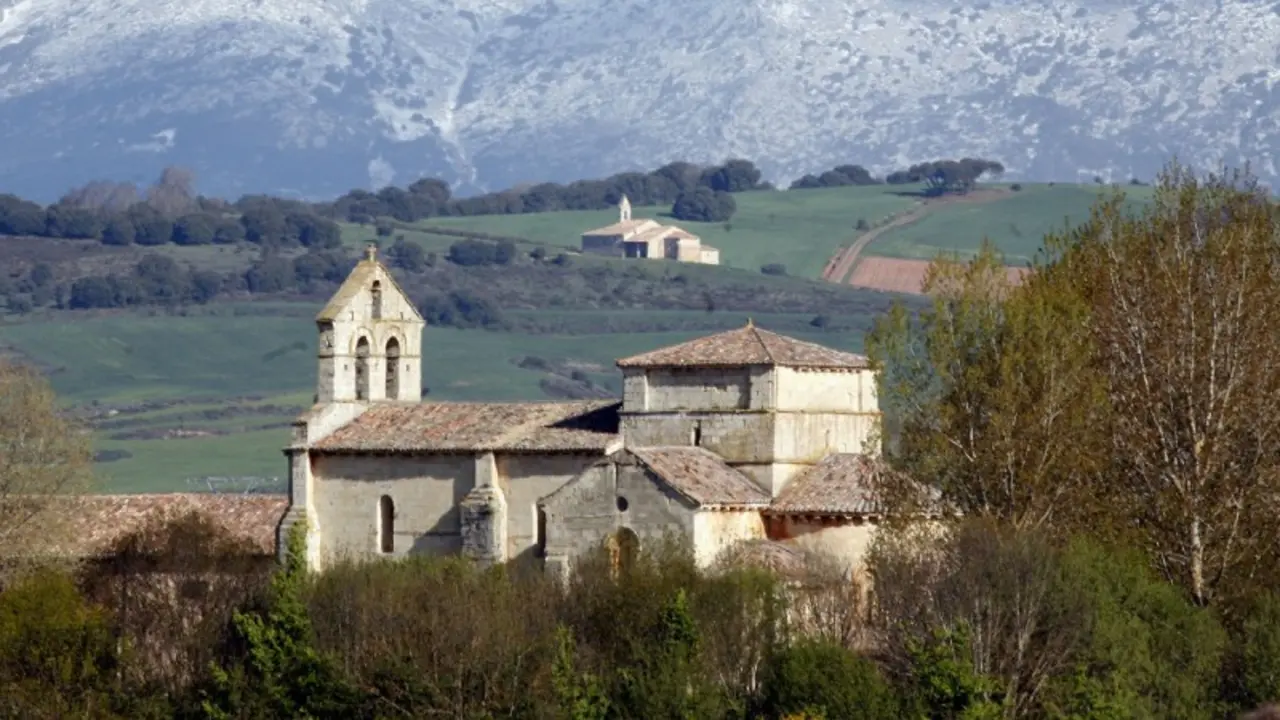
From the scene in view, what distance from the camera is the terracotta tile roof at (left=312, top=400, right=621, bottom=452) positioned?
6888 cm

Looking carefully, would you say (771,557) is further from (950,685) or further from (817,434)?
(950,685)

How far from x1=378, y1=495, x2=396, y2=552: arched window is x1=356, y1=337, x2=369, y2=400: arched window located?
12.4 feet

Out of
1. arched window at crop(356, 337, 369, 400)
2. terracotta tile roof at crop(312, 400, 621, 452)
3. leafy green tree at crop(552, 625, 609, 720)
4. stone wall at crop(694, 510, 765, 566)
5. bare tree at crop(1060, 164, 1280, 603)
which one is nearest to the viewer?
leafy green tree at crop(552, 625, 609, 720)

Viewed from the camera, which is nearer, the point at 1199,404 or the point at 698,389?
the point at 1199,404

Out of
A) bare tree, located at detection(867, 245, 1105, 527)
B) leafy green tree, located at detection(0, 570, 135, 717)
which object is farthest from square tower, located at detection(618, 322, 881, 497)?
leafy green tree, located at detection(0, 570, 135, 717)

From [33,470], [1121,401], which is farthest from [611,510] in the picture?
[33,470]

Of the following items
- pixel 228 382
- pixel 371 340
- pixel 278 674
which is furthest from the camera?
pixel 228 382

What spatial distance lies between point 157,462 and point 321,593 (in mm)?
90640

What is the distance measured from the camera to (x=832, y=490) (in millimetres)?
66500

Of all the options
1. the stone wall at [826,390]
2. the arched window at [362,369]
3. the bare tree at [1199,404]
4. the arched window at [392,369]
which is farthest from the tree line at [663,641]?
the arched window at [392,369]

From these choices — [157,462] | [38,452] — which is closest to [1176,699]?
[38,452]

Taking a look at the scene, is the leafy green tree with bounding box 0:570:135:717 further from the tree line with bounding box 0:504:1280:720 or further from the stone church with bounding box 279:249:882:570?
the stone church with bounding box 279:249:882:570

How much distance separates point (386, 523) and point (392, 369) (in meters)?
5.24

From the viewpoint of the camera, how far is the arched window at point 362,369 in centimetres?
7431
